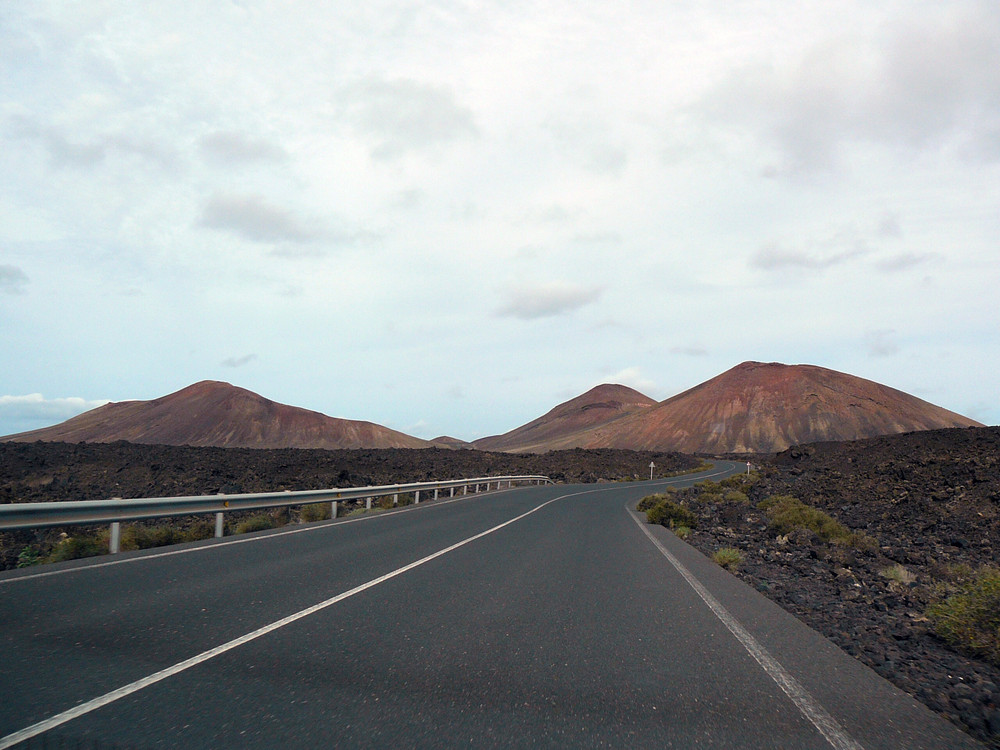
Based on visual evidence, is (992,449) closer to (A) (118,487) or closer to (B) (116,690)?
(B) (116,690)

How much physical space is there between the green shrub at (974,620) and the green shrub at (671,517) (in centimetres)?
1124

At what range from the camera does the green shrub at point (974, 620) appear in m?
6.36

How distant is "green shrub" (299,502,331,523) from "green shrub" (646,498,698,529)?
956 centimetres

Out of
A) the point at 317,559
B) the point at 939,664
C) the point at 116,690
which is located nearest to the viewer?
the point at 116,690

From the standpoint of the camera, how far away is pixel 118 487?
2859 centimetres

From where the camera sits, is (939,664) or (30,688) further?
(939,664)

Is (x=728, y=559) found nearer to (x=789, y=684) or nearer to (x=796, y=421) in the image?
(x=789, y=684)

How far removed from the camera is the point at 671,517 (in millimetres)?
19484

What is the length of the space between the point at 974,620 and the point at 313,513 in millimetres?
16114

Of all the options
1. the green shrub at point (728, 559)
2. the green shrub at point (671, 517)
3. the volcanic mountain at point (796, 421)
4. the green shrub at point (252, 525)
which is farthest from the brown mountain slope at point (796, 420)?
the green shrub at point (252, 525)

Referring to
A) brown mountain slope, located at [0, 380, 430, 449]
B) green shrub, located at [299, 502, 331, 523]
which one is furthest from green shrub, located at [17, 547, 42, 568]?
brown mountain slope, located at [0, 380, 430, 449]

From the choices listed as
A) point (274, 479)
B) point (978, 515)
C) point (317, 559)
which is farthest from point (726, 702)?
point (274, 479)

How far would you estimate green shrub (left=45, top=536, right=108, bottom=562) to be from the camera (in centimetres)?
1072

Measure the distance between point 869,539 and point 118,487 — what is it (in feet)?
91.5
